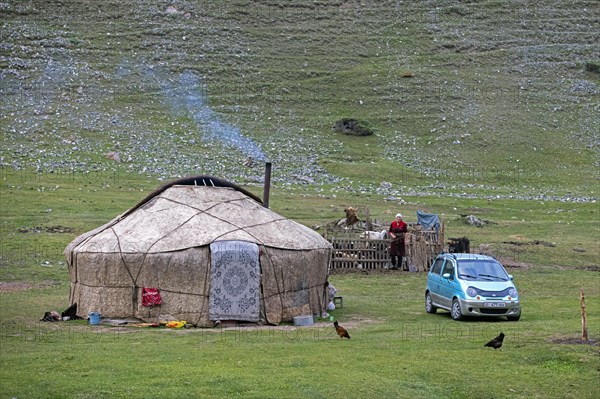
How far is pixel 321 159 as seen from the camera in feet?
205

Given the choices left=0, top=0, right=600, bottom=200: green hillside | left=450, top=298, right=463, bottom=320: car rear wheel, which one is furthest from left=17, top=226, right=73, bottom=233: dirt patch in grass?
left=450, top=298, right=463, bottom=320: car rear wheel

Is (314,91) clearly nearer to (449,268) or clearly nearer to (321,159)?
(321,159)

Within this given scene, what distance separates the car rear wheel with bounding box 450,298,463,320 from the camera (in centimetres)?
2286

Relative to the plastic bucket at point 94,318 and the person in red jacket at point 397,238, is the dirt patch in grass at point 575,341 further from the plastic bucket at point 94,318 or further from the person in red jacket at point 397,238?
the person in red jacket at point 397,238

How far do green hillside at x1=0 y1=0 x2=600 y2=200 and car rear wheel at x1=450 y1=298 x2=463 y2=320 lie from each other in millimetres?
30904

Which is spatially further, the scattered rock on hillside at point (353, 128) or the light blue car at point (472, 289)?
the scattered rock on hillside at point (353, 128)

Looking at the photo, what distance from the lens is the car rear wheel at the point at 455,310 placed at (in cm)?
2286

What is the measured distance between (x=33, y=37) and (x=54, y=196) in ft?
131

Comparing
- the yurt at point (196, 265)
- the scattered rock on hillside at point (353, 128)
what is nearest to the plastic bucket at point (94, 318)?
the yurt at point (196, 265)

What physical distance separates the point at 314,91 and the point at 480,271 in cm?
5590

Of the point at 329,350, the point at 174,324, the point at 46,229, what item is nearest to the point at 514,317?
the point at 329,350

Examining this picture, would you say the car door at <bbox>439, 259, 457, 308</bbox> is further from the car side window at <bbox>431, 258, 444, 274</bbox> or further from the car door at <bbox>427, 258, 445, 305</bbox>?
the car side window at <bbox>431, 258, 444, 274</bbox>

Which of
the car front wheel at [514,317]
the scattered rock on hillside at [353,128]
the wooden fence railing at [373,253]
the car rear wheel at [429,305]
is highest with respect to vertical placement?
the scattered rock on hillside at [353,128]

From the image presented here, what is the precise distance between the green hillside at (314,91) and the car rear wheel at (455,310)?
30.9m
